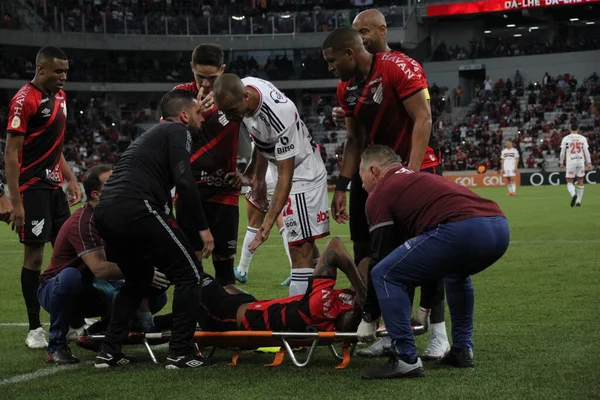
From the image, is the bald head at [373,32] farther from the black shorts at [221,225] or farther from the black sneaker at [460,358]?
the black sneaker at [460,358]

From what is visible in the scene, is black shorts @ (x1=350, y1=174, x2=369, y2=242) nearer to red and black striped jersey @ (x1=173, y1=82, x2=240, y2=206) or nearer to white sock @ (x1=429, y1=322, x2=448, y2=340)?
white sock @ (x1=429, y1=322, x2=448, y2=340)

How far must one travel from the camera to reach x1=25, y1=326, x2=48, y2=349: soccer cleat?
7.42 metres

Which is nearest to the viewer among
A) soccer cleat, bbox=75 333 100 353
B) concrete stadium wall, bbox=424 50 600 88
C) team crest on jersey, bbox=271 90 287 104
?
soccer cleat, bbox=75 333 100 353

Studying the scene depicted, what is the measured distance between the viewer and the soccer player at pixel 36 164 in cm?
761

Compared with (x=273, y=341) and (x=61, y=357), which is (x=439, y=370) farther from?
(x=61, y=357)

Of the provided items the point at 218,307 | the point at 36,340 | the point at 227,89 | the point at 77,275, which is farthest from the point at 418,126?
the point at 36,340

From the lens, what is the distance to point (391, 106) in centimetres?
664

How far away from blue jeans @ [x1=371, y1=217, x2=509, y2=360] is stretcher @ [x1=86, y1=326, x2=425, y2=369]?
409 millimetres

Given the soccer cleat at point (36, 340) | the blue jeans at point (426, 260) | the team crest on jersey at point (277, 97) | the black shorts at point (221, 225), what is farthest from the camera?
the black shorts at point (221, 225)

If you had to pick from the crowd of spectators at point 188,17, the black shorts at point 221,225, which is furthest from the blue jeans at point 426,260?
the crowd of spectators at point 188,17

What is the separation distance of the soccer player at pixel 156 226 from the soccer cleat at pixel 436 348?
5.33 ft

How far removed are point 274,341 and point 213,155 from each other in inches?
87.4

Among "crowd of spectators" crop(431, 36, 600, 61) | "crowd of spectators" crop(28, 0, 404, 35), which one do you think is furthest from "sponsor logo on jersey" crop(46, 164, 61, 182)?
"crowd of spectators" crop(431, 36, 600, 61)

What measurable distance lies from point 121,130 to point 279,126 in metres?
48.7
